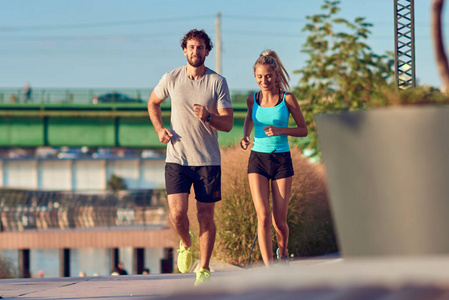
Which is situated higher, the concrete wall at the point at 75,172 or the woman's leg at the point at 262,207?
the woman's leg at the point at 262,207

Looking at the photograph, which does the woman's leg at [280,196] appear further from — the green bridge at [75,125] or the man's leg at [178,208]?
the green bridge at [75,125]

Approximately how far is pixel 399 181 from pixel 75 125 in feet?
134

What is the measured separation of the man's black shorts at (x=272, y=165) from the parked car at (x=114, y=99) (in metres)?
36.9

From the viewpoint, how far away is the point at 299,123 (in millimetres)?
6152

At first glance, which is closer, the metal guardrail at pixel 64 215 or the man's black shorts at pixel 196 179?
the man's black shorts at pixel 196 179

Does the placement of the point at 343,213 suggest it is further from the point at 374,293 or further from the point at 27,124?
the point at 27,124

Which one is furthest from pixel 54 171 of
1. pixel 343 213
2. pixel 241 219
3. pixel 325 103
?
pixel 343 213

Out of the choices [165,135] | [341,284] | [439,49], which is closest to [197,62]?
[165,135]

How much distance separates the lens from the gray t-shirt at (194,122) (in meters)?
5.67

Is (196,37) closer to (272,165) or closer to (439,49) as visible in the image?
(272,165)

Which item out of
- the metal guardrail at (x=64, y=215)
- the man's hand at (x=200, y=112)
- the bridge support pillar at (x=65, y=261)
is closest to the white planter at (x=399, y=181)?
the man's hand at (x=200, y=112)

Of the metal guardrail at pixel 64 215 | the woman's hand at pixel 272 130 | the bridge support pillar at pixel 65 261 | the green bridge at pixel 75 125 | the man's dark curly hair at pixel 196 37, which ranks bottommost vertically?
the bridge support pillar at pixel 65 261

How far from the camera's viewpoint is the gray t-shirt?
567cm

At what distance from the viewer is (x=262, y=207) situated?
5.97m
